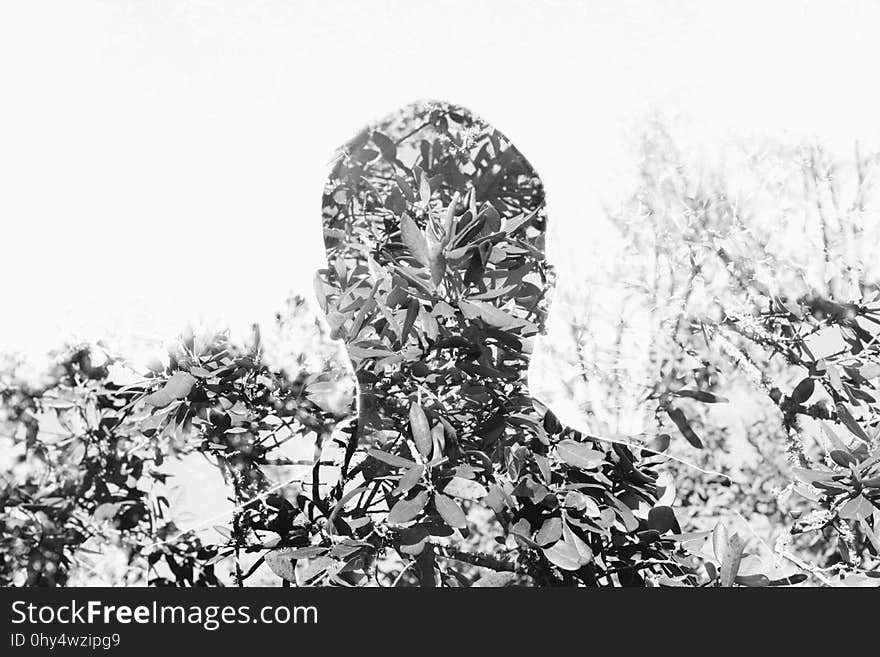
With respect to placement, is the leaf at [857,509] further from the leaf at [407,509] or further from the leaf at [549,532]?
the leaf at [407,509]

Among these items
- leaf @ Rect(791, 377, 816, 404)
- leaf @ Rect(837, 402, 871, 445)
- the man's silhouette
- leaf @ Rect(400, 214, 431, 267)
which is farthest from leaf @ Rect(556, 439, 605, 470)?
leaf @ Rect(791, 377, 816, 404)

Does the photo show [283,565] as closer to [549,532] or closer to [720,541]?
[549,532]

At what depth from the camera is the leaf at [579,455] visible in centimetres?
77

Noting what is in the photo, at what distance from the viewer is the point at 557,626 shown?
27.9 inches

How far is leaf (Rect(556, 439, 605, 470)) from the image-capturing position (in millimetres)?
765

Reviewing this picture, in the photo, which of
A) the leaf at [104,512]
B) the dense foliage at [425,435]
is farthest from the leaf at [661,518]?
the leaf at [104,512]

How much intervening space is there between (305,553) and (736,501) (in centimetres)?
89

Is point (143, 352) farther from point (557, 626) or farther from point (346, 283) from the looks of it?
point (557, 626)

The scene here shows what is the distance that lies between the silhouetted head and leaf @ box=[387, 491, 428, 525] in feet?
0.46

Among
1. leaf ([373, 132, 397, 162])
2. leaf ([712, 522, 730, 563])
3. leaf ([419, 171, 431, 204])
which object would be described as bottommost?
leaf ([712, 522, 730, 563])

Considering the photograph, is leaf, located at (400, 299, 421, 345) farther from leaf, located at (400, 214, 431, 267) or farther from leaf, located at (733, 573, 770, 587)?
leaf, located at (733, 573, 770, 587)

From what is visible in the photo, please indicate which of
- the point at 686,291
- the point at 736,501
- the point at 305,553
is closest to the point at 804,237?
the point at 686,291

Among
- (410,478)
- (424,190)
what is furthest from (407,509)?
(424,190)

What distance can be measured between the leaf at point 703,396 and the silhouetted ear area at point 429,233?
0.94ft
